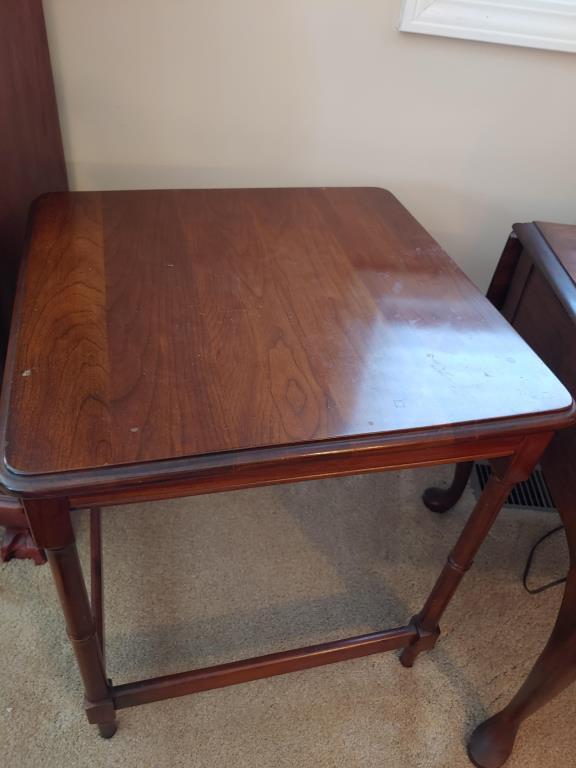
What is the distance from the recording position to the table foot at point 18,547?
43.2 inches

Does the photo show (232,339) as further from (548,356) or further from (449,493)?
(449,493)

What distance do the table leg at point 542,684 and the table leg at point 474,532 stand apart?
0.34ft

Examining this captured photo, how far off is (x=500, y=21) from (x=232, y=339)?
79cm

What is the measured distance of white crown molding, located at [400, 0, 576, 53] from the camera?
3.25 feet

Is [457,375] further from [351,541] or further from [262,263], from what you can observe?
[351,541]

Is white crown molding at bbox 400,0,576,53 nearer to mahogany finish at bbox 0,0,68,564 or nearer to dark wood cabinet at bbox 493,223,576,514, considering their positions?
dark wood cabinet at bbox 493,223,576,514

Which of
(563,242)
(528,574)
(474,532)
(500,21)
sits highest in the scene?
(500,21)

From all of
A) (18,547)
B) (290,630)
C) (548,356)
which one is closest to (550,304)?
(548,356)

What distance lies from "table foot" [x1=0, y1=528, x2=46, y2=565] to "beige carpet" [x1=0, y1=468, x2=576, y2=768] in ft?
0.09

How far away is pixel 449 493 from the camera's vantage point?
1254 millimetres

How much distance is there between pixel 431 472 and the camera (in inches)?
54.1

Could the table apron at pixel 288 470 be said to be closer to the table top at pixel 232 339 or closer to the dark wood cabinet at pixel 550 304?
the table top at pixel 232 339

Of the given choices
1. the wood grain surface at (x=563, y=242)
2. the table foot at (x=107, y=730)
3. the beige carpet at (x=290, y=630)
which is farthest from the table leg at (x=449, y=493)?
the table foot at (x=107, y=730)

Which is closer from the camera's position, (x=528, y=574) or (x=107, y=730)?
(x=107, y=730)
